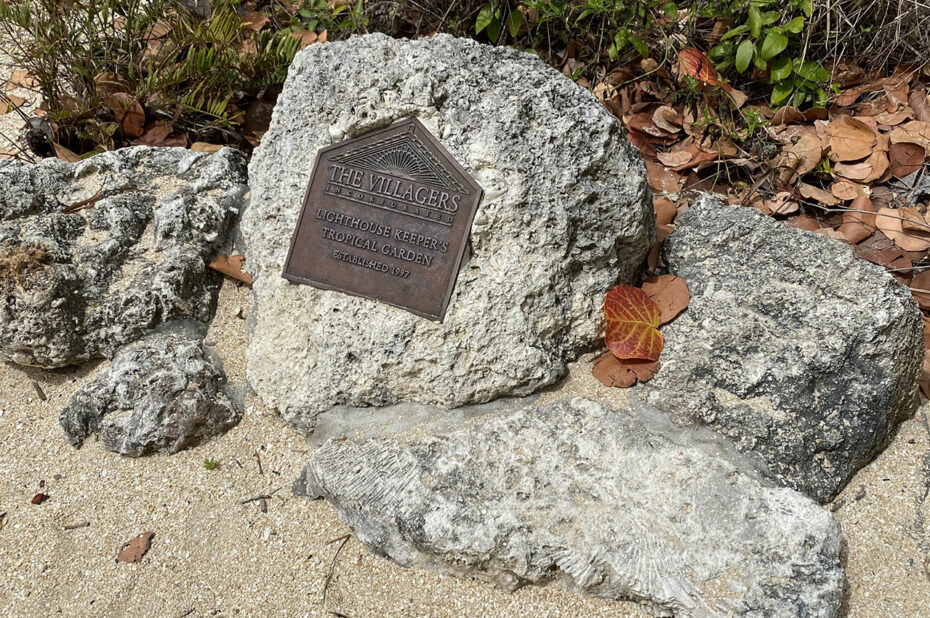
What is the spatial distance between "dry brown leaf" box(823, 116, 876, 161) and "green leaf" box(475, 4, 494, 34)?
1.68m

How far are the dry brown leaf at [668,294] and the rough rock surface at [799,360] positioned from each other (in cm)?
3

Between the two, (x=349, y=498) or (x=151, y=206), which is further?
(x=151, y=206)

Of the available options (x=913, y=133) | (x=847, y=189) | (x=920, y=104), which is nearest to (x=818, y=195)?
(x=847, y=189)

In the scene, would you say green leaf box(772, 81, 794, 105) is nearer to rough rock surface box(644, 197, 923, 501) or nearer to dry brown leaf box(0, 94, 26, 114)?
rough rock surface box(644, 197, 923, 501)

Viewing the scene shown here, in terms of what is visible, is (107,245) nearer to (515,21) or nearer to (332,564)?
(332,564)

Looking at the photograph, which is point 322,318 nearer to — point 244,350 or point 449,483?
point 244,350

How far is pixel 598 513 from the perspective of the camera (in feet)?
6.72

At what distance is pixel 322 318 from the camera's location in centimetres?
238

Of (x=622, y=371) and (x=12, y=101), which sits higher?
(x=622, y=371)

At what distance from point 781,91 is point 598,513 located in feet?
7.97

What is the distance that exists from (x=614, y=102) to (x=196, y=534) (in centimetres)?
275

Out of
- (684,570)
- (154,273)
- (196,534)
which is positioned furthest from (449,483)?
(154,273)

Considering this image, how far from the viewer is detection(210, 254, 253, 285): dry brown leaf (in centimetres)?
282

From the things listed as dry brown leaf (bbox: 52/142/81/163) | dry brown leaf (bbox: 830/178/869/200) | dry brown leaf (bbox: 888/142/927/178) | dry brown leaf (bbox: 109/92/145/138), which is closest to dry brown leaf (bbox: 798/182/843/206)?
dry brown leaf (bbox: 830/178/869/200)
